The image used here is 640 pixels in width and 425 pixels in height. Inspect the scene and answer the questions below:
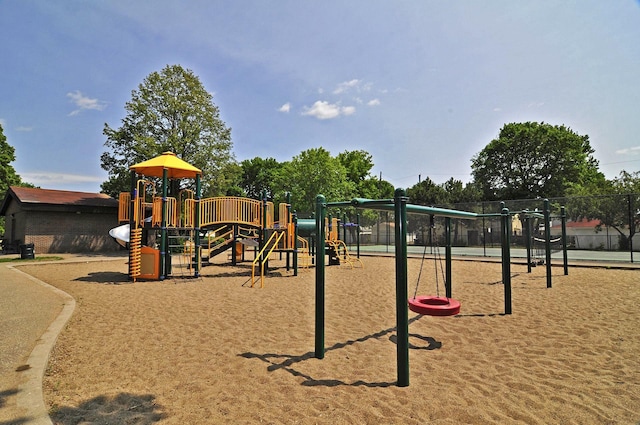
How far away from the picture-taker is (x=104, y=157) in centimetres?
2734

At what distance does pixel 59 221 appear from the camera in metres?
24.3

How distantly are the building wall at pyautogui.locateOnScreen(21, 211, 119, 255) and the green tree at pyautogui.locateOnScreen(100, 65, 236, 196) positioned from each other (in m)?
3.25

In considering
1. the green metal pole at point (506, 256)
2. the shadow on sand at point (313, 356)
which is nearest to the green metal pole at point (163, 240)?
the shadow on sand at point (313, 356)

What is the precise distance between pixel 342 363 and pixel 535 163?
49.7 meters

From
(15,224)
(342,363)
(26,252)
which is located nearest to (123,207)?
(26,252)

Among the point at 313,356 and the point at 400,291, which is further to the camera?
the point at 313,356

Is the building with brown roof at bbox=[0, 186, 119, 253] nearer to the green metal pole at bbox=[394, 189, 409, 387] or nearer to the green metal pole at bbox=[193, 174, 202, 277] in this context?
the green metal pole at bbox=[193, 174, 202, 277]

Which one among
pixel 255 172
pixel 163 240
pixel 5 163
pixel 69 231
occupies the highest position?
pixel 255 172

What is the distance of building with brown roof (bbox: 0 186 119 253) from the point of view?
23.2m

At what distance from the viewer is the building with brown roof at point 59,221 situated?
23.2m

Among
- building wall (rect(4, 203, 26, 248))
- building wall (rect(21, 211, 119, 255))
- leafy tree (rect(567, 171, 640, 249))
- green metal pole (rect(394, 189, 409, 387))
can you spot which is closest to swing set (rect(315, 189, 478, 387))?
green metal pole (rect(394, 189, 409, 387))

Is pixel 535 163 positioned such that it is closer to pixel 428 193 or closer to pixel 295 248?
pixel 428 193

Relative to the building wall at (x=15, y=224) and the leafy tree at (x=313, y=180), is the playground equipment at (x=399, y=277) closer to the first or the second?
the building wall at (x=15, y=224)

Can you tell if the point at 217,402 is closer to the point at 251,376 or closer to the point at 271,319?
the point at 251,376
